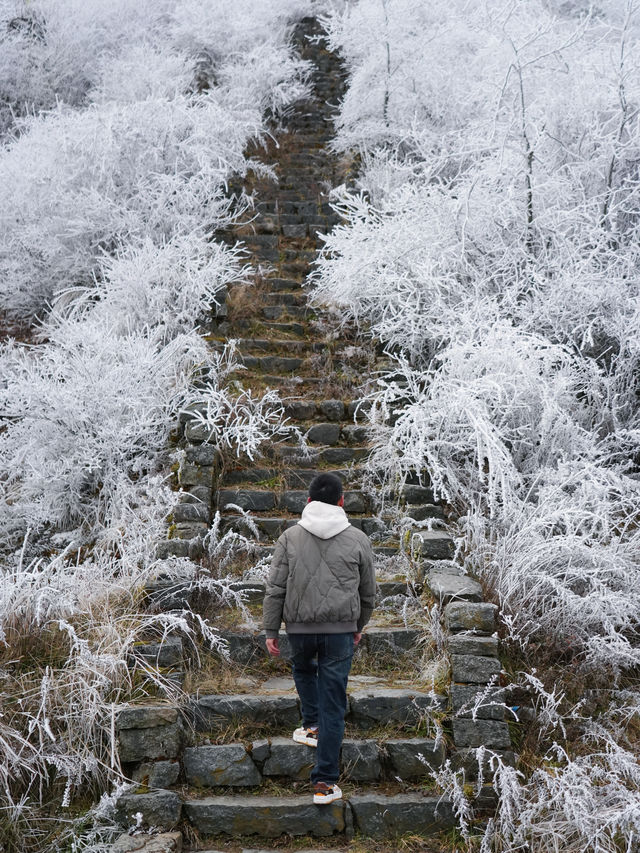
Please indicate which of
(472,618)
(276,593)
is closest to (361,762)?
(472,618)

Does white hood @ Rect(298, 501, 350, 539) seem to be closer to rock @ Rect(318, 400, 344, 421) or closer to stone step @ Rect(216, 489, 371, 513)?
stone step @ Rect(216, 489, 371, 513)

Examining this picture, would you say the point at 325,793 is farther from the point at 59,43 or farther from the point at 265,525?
the point at 59,43

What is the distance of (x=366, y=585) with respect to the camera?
3.56 meters

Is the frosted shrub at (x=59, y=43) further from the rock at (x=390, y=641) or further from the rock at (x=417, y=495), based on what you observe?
the rock at (x=390, y=641)

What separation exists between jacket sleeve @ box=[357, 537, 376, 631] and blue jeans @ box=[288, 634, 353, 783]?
0.52 feet

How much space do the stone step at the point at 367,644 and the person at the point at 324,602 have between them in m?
0.94

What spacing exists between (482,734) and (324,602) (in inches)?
48.1

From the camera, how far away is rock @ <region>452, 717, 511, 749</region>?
146 inches

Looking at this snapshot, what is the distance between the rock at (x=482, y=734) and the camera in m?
3.70

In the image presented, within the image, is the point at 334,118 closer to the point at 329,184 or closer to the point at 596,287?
the point at 329,184

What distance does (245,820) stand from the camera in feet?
11.5

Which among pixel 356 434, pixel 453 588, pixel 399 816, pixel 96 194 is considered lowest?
pixel 399 816

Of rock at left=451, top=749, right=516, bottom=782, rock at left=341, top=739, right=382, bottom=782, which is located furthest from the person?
rock at left=451, top=749, right=516, bottom=782

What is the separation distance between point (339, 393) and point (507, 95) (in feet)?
15.1
